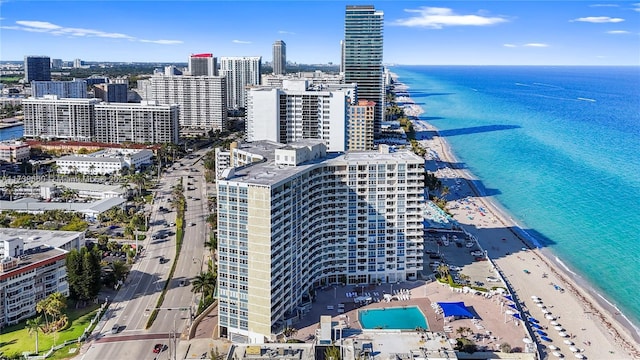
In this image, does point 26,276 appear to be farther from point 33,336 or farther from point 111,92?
point 111,92

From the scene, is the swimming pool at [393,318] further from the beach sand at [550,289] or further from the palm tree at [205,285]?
the palm tree at [205,285]

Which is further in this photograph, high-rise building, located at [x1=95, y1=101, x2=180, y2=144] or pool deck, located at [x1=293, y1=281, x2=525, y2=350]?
high-rise building, located at [x1=95, y1=101, x2=180, y2=144]

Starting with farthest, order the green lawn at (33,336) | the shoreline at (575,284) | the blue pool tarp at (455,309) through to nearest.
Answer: the shoreline at (575,284) → the blue pool tarp at (455,309) → the green lawn at (33,336)

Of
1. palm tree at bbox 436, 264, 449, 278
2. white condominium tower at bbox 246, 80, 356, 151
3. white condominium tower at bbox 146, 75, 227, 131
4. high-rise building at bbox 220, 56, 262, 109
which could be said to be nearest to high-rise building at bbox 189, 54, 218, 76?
high-rise building at bbox 220, 56, 262, 109

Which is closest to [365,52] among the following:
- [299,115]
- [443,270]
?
[299,115]

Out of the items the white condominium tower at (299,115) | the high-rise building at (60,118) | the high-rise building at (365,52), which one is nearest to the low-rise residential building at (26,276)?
the white condominium tower at (299,115)

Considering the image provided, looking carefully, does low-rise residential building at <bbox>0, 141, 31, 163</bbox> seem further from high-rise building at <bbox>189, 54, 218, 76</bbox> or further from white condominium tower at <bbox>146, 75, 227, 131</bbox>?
high-rise building at <bbox>189, 54, 218, 76</bbox>

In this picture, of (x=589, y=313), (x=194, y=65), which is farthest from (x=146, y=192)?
(x=194, y=65)
